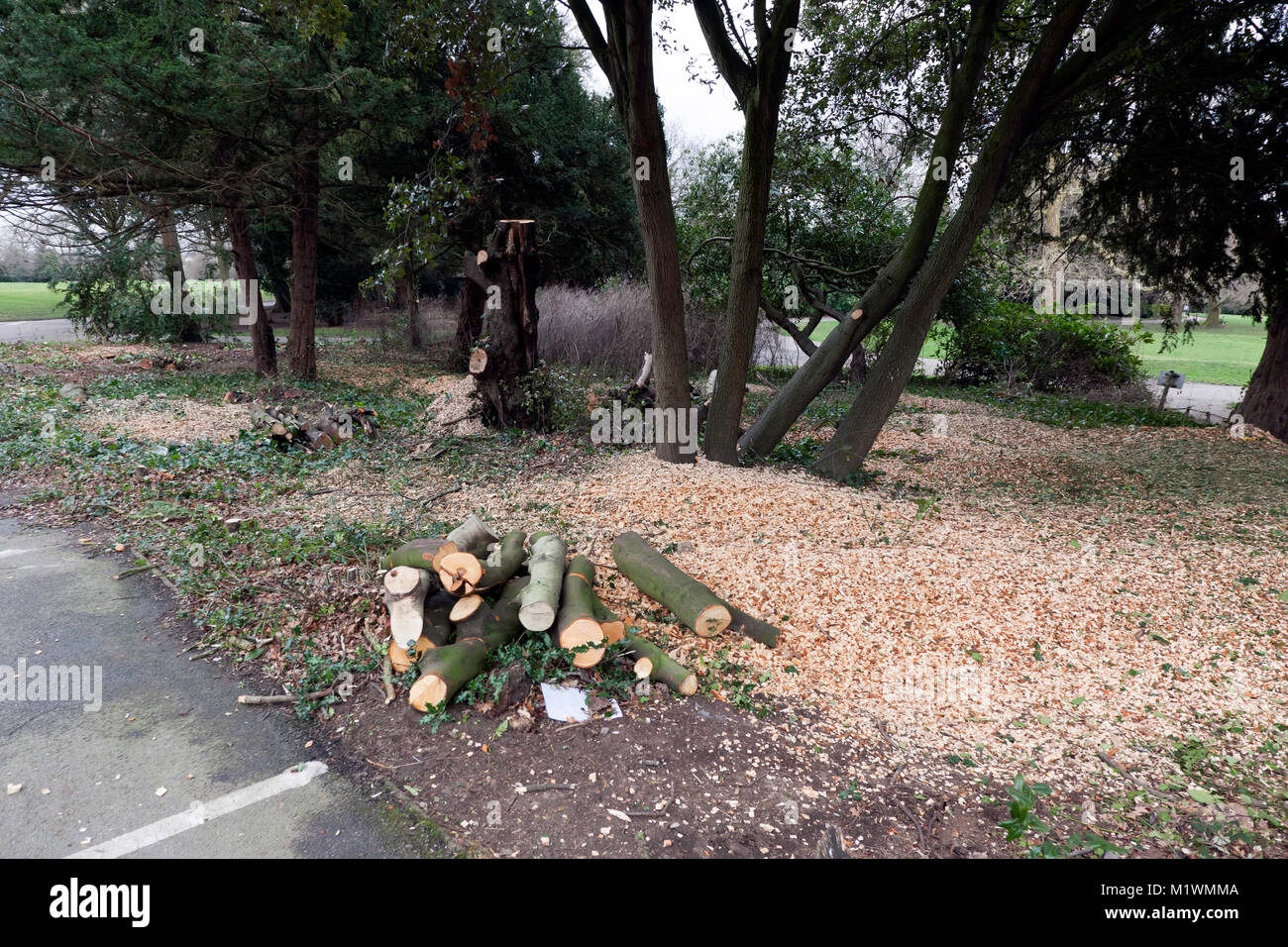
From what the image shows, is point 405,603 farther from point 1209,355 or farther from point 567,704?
point 1209,355

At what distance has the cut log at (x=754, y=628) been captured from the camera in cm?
353

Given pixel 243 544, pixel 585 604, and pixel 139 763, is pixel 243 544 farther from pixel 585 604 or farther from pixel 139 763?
pixel 585 604

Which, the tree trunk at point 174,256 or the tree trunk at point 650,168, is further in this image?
the tree trunk at point 174,256

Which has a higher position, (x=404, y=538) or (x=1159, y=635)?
(x=404, y=538)

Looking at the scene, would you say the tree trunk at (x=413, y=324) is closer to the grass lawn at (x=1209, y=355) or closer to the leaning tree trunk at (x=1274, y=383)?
the grass lawn at (x=1209, y=355)

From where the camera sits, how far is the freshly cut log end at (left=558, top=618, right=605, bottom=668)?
3080mm

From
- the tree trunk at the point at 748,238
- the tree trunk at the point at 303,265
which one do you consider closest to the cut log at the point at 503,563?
the tree trunk at the point at 748,238

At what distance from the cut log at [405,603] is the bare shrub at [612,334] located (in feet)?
31.4

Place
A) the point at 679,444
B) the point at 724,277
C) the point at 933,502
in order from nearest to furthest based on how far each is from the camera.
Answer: the point at 933,502 → the point at 679,444 → the point at 724,277

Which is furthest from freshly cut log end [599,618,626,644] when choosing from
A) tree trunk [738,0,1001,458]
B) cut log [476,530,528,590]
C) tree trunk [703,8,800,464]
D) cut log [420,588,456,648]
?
tree trunk [738,0,1001,458]
